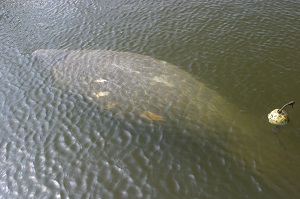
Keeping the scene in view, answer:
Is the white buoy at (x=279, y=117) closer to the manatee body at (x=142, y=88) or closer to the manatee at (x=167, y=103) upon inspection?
the manatee at (x=167, y=103)

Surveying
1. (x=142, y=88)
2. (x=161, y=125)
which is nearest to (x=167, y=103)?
(x=161, y=125)

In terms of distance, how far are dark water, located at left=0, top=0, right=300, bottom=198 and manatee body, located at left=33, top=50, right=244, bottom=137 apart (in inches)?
17.5

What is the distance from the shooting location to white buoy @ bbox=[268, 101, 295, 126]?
10133mm

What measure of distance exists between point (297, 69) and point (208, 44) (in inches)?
175

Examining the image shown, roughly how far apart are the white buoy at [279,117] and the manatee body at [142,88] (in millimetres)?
1239

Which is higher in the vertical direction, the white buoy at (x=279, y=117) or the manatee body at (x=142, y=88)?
the manatee body at (x=142, y=88)

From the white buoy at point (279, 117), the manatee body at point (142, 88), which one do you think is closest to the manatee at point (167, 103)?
the manatee body at point (142, 88)

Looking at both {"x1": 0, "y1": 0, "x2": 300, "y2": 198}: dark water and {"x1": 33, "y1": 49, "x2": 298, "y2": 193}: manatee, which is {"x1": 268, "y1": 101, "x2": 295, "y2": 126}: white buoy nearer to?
{"x1": 0, "y1": 0, "x2": 300, "y2": 198}: dark water

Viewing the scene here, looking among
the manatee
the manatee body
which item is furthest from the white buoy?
the manatee body

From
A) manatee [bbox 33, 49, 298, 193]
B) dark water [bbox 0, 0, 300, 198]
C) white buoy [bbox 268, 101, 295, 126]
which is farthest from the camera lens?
white buoy [bbox 268, 101, 295, 126]

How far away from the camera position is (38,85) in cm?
1438

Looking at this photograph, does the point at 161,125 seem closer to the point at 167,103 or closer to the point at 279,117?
the point at 167,103

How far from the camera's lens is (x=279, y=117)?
1015 centimetres

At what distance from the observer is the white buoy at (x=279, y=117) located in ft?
33.2
